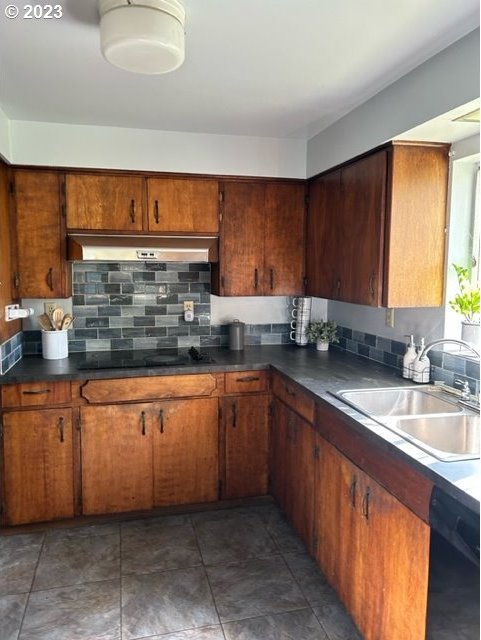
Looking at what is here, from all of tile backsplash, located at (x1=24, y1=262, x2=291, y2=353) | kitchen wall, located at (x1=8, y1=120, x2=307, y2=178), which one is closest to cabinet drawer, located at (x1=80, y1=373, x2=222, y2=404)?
tile backsplash, located at (x1=24, y1=262, x2=291, y2=353)

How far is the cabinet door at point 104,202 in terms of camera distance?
2.89 meters

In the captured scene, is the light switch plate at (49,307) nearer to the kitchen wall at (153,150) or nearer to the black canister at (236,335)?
the kitchen wall at (153,150)

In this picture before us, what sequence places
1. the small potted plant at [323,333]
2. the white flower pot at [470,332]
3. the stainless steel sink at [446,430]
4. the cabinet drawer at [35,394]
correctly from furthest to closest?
1. the small potted plant at [323,333]
2. the cabinet drawer at [35,394]
3. the white flower pot at [470,332]
4. the stainless steel sink at [446,430]

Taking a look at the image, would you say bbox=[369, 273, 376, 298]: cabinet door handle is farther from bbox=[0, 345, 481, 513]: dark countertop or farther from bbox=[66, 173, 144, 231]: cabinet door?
bbox=[66, 173, 144, 231]: cabinet door

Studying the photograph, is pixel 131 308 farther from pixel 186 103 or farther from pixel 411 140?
pixel 411 140

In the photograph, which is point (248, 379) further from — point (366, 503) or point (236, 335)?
point (366, 503)

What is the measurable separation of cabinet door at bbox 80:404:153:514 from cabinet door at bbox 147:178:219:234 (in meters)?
1.15

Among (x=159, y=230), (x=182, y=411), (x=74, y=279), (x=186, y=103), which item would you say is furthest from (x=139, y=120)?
(x=182, y=411)

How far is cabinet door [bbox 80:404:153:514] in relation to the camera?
2.73 m

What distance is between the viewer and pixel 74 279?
315cm

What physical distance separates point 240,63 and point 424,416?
1636 millimetres

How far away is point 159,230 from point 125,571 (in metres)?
1.91

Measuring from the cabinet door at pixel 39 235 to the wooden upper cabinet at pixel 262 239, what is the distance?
1005mm

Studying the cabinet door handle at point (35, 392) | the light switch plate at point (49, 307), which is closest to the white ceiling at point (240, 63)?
the light switch plate at point (49, 307)
